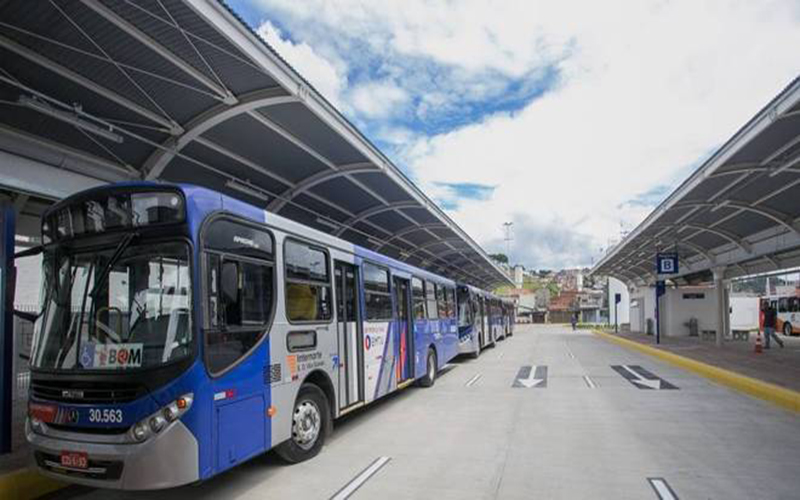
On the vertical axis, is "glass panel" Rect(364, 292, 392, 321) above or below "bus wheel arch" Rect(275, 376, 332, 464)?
above

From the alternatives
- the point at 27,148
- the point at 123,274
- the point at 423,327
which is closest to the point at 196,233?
the point at 123,274

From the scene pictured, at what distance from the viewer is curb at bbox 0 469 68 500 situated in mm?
5691

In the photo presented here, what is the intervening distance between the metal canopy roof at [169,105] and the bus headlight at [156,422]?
4.36 meters

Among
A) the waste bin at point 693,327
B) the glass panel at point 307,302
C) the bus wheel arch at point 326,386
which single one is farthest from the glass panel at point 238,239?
the waste bin at point 693,327

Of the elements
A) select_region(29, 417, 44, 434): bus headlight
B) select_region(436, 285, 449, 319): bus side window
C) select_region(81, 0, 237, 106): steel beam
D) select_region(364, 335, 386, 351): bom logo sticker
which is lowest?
select_region(29, 417, 44, 434): bus headlight

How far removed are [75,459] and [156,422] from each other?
856mm

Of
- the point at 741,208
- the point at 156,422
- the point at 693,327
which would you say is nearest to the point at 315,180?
the point at 156,422

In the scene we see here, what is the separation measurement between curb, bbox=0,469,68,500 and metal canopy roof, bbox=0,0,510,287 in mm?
4570

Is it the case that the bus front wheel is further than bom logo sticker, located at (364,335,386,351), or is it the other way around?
the bus front wheel

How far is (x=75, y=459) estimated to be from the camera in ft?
16.3

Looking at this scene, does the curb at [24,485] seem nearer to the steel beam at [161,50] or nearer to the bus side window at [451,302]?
the steel beam at [161,50]

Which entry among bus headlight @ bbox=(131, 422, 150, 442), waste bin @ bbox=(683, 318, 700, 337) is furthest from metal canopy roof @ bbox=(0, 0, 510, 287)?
waste bin @ bbox=(683, 318, 700, 337)

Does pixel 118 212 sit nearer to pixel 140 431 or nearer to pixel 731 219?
pixel 140 431

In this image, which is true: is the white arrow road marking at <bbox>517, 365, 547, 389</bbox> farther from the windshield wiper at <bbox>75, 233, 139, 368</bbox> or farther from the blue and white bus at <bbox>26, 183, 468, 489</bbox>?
the windshield wiper at <bbox>75, 233, 139, 368</bbox>
